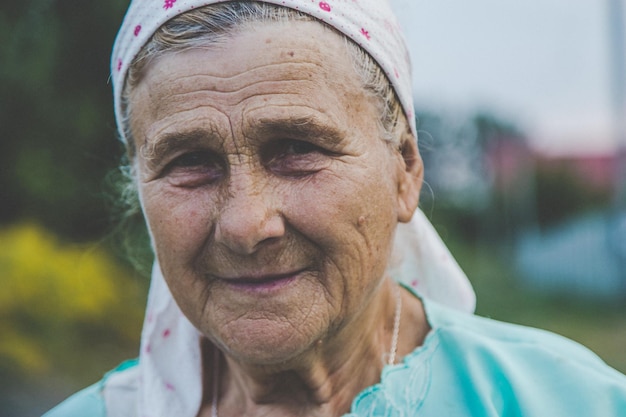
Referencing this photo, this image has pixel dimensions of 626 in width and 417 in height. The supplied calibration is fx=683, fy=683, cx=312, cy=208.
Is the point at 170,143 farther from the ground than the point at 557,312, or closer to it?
farther from the ground

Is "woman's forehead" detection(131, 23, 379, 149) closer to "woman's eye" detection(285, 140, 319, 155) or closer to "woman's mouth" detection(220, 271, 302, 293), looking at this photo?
"woman's eye" detection(285, 140, 319, 155)

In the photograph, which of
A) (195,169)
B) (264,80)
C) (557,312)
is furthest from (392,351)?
(557,312)

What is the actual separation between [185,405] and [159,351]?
0.24 metres

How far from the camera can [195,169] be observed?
186 cm

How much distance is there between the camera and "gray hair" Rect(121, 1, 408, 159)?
1743 millimetres

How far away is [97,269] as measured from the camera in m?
6.92

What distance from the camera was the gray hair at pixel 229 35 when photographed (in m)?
1.74

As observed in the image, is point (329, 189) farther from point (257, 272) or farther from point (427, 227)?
point (427, 227)

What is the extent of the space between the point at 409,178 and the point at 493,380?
64 centimetres

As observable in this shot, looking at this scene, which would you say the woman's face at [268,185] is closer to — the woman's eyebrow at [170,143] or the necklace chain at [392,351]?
the woman's eyebrow at [170,143]

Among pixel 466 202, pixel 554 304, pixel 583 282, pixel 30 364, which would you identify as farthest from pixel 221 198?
pixel 466 202

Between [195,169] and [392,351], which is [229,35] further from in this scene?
[392,351]

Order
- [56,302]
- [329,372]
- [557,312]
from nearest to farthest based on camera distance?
[329,372], [56,302], [557,312]

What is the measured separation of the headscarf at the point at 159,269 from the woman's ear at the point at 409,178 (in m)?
0.07
